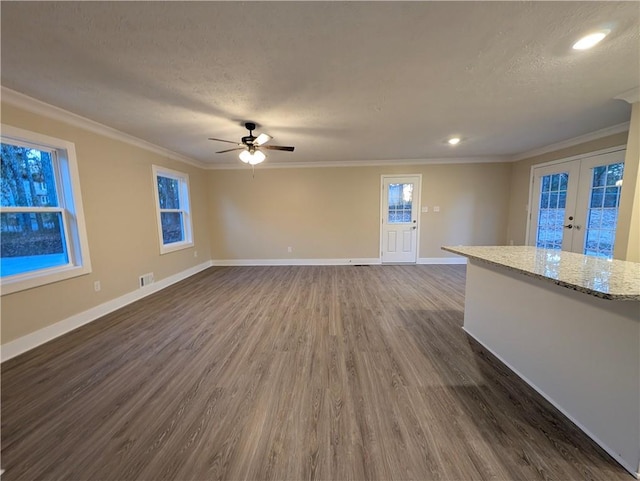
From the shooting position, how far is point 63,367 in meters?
2.05

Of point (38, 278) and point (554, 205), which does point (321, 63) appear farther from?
point (554, 205)

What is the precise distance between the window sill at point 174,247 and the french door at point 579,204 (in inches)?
275

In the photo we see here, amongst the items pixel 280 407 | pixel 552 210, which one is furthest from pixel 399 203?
pixel 280 407

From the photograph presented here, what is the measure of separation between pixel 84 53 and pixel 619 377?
3.81m

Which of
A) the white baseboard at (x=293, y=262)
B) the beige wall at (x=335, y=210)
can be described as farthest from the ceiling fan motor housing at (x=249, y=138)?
the white baseboard at (x=293, y=262)

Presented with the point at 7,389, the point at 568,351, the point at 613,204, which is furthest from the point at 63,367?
the point at 613,204

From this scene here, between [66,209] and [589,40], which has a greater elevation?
[589,40]

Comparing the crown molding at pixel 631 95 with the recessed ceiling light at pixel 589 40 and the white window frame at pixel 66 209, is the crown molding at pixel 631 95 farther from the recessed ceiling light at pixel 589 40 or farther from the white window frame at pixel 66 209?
the white window frame at pixel 66 209

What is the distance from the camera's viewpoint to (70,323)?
2.68 m

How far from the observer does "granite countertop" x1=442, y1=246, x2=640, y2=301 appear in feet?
3.87

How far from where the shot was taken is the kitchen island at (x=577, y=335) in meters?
1.21

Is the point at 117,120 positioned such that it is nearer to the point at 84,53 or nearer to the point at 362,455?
the point at 84,53

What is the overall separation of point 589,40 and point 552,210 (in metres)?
3.86

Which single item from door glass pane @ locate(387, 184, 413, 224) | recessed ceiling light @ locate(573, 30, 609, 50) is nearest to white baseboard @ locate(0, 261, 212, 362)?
door glass pane @ locate(387, 184, 413, 224)
